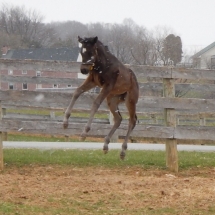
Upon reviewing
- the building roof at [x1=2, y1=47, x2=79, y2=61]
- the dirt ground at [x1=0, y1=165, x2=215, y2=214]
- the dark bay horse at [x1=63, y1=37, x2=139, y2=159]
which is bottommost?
the dirt ground at [x1=0, y1=165, x2=215, y2=214]

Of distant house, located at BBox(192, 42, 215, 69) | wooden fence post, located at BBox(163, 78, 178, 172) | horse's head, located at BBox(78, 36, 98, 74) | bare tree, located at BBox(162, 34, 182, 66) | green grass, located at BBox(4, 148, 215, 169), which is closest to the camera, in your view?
horse's head, located at BBox(78, 36, 98, 74)

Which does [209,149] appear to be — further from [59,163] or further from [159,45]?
[159,45]

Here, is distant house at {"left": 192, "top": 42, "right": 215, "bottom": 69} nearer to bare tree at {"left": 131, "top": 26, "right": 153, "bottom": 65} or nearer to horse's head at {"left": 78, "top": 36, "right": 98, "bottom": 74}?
bare tree at {"left": 131, "top": 26, "right": 153, "bottom": 65}

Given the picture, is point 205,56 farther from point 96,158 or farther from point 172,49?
point 96,158

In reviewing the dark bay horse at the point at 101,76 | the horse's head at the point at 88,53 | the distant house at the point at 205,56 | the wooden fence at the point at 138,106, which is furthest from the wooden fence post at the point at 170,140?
the distant house at the point at 205,56

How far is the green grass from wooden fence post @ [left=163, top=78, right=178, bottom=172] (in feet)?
0.86

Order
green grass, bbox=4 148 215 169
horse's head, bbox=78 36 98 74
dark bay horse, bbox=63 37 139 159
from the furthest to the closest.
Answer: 1. green grass, bbox=4 148 215 169
2. dark bay horse, bbox=63 37 139 159
3. horse's head, bbox=78 36 98 74

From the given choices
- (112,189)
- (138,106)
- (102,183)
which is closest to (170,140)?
(138,106)

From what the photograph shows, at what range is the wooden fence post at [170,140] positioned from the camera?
8.04 meters

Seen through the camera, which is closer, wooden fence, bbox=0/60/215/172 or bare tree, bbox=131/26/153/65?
wooden fence, bbox=0/60/215/172

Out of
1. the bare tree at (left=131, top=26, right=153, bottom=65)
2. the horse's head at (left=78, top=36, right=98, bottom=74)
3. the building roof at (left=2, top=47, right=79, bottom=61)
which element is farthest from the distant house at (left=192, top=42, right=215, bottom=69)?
the horse's head at (left=78, top=36, right=98, bottom=74)

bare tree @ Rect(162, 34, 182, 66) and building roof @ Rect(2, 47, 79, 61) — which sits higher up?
building roof @ Rect(2, 47, 79, 61)

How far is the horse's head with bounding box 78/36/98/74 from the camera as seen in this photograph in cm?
430

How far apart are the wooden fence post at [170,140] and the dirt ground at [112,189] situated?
9.4 inches
